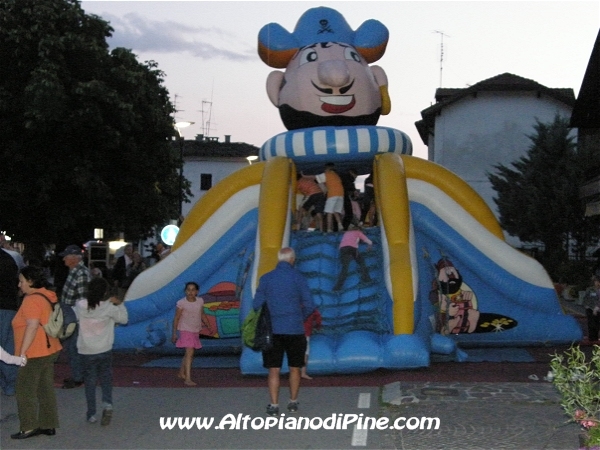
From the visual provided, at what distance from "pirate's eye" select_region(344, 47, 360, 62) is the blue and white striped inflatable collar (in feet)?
4.75

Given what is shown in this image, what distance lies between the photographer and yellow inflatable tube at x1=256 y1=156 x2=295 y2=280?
1208 centimetres

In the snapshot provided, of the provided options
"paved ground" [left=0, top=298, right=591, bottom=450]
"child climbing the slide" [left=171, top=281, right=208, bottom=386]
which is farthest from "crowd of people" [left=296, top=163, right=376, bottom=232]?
"child climbing the slide" [left=171, top=281, right=208, bottom=386]

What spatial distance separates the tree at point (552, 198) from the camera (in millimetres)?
30906

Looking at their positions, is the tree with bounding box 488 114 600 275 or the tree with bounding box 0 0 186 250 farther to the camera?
the tree with bounding box 488 114 600 275

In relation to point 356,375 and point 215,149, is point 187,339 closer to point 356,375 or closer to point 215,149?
point 356,375

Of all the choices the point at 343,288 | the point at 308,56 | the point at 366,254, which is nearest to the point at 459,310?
the point at 366,254

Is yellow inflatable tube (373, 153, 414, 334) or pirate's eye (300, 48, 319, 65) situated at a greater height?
pirate's eye (300, 48, 319, 65)

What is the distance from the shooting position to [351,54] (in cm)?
1506

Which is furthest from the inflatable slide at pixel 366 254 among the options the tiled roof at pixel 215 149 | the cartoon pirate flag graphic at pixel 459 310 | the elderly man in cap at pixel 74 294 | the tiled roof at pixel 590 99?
the tiled roof at pixel 215 149

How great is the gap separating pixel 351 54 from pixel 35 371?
869cm

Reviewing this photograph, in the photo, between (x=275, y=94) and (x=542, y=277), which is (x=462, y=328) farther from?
(x=275, y=94)

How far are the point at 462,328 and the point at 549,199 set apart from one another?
63.7ft

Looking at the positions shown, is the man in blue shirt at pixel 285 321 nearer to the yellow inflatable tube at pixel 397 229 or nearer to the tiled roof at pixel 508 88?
the yellow inflatable tube at pixel 397 229

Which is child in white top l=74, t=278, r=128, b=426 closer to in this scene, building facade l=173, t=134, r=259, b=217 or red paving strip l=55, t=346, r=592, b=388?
red paving strip l=55, t=346, r=592, b=388
